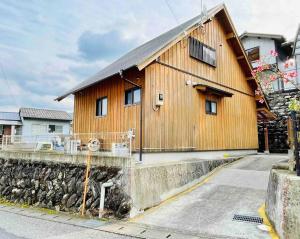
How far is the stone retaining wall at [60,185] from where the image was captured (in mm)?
6105

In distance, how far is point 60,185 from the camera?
25.0 ft

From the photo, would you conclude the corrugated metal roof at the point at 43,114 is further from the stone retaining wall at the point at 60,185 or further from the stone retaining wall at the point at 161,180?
the stone retaining wall at the point at 161,180

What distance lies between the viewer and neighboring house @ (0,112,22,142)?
74.6ft

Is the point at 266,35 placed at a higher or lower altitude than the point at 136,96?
higher

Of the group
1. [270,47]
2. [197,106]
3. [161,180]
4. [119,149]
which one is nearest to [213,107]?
[197,106]

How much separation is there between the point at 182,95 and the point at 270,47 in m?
14.9

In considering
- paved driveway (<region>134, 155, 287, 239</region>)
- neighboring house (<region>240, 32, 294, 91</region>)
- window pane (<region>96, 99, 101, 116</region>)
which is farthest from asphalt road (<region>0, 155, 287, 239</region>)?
neighboring house (<region>240, 32, 294, 91</region>)

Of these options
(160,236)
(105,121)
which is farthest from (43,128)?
(160,236)

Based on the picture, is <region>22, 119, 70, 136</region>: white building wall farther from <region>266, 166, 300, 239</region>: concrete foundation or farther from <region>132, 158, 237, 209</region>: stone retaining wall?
<region>266, 166, 300, 239</region>: concrete foundation

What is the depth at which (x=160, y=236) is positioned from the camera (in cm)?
478

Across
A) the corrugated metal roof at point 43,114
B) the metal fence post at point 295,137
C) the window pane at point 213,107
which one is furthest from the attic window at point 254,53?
the corrugated metal roof at point 43,114

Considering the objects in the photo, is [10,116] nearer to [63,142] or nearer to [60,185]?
[63,142]

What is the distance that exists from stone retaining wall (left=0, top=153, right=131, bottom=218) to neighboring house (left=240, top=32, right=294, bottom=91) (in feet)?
59.9

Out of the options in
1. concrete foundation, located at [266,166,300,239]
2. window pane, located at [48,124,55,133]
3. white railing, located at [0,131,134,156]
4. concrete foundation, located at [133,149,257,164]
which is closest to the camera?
concrete foundation, located at [266,166,300,239]
